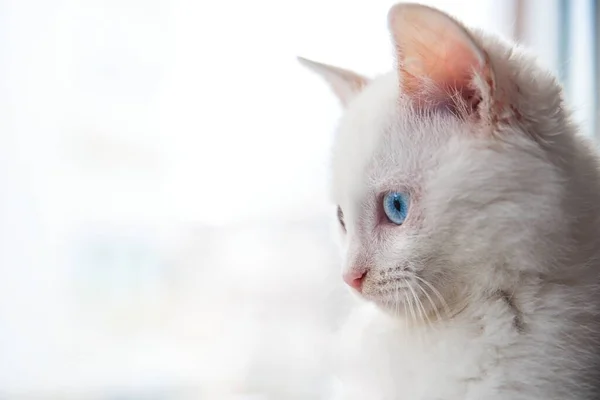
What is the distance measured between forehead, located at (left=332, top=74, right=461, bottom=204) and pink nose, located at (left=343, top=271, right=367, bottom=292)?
0.09 metres

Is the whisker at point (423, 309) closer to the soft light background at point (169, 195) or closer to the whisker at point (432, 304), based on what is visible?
the whisker at point (432, 304)

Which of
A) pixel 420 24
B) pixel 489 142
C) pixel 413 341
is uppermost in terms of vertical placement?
pixel 420 24

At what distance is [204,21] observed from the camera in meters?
1.12

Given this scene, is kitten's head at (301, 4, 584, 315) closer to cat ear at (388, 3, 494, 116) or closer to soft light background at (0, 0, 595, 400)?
cat ear at (388, 3, 494, 116)

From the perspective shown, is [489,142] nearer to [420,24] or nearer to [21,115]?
[420,24]

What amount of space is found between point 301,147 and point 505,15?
2.06 ft

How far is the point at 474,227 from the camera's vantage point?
0.73 metres

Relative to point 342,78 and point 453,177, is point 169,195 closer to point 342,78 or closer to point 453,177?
point 342,78

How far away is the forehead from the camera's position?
0.77m

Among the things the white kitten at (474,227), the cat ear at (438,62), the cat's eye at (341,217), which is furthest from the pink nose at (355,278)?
the cat ear at (438,62)


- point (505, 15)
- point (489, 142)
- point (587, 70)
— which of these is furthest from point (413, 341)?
point (587, 70)

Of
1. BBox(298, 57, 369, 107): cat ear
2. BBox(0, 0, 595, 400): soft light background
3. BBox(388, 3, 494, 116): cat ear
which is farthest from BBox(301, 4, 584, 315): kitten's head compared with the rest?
BBox(0, 0, 595, 400): soft light background

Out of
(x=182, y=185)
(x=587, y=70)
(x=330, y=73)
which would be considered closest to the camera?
(x=330, y=73)

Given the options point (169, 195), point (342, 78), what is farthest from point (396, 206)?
point (169, 195)
